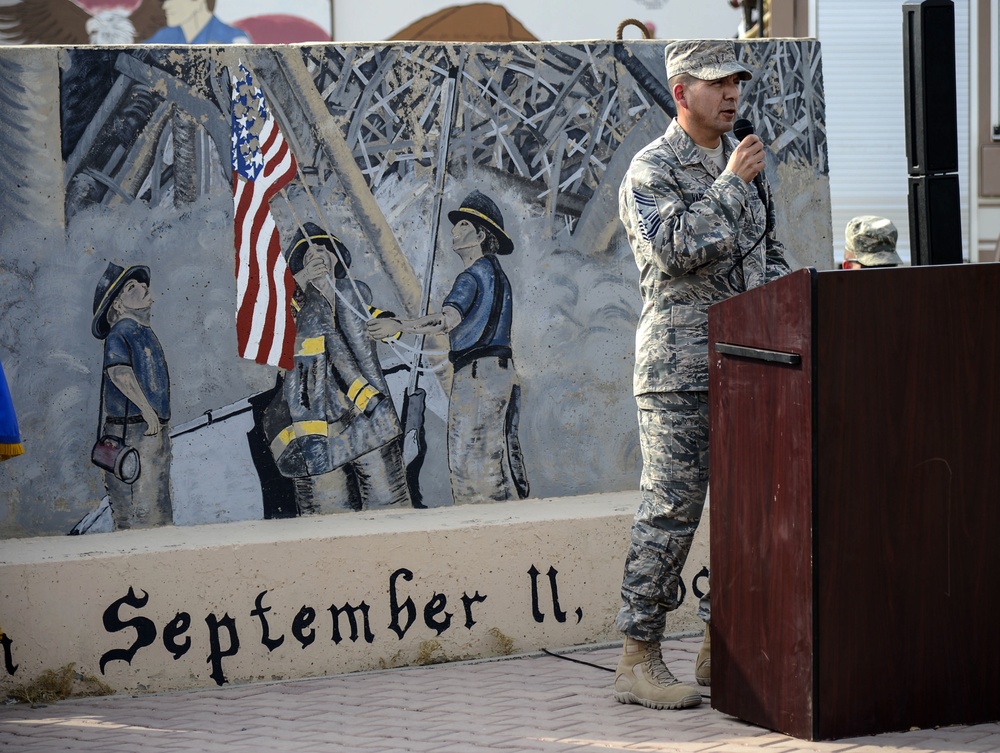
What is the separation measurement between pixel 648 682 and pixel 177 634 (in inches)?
67.8

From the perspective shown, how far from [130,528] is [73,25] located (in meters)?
6.78

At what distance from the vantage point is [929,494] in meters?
3.75

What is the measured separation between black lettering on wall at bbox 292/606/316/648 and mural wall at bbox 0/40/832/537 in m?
0.56

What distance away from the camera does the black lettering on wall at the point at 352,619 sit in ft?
16.7

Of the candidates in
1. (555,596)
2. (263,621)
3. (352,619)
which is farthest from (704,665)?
(263,621)

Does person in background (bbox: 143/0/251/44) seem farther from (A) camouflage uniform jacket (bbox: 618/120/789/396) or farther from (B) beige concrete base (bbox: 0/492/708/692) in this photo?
(A) camouflage uniform jacket (bbox: 618/120/789/396)

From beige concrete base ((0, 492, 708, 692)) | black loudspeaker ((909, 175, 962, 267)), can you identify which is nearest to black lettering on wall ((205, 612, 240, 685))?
beige concrete base ((0, 492, 708, 692))

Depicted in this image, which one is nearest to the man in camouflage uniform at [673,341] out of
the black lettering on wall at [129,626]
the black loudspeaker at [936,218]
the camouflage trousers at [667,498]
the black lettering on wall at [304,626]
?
the camouflage trousers at [667,498]

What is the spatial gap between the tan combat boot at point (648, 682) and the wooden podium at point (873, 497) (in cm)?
40

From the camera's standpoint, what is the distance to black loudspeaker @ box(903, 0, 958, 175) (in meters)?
4.64

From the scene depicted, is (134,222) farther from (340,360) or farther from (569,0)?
(569,0)

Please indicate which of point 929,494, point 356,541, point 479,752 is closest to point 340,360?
point 356,541

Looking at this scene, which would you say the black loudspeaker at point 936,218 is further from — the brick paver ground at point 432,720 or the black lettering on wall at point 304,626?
the black lettering on wall at point 304,626

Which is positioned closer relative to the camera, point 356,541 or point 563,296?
point 356,541
